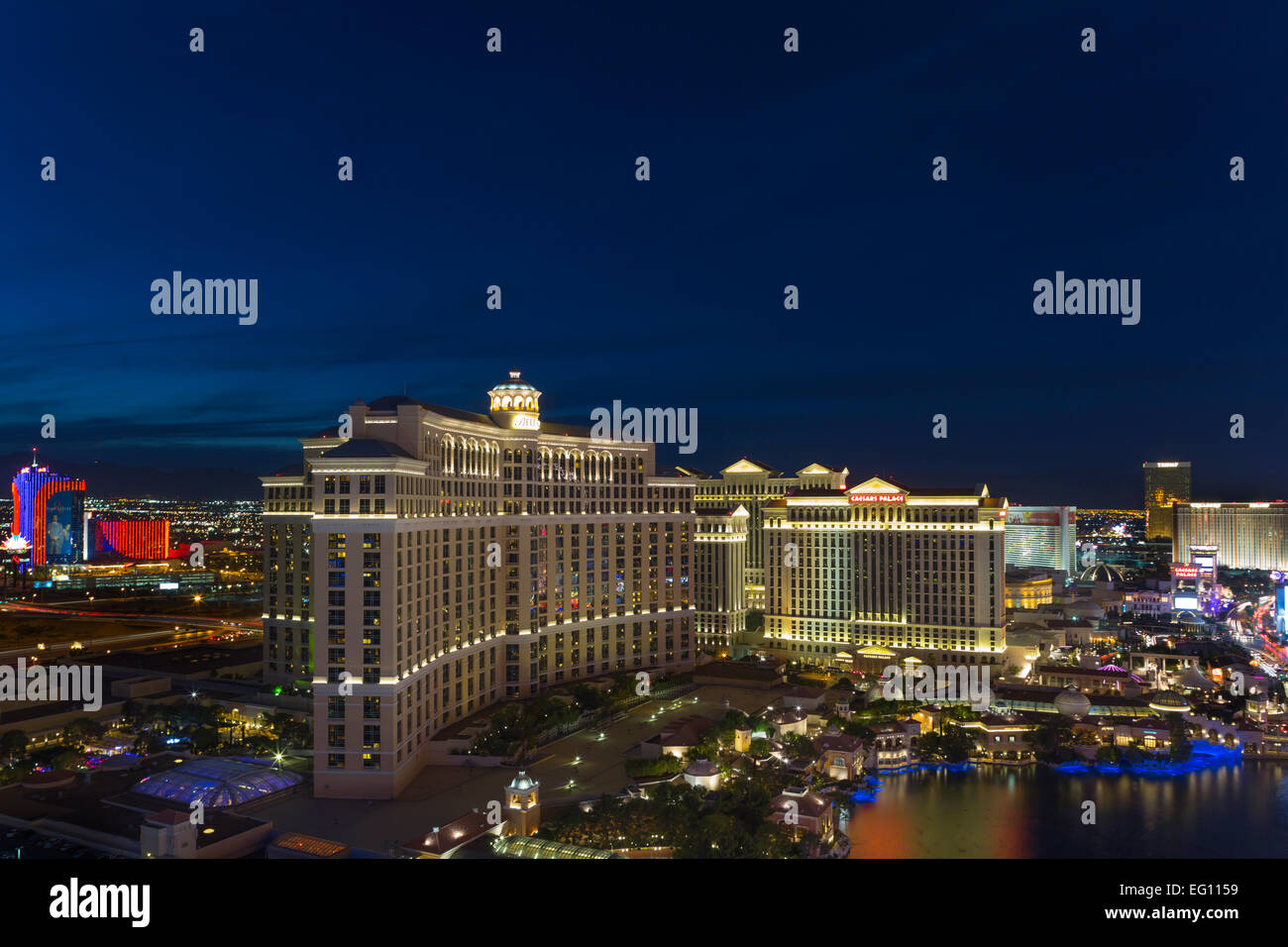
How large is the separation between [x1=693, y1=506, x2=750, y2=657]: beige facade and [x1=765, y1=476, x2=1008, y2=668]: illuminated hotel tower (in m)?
2.01

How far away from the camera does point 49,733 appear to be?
3541cm

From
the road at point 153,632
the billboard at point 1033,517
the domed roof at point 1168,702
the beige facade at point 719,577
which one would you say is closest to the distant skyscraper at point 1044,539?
the billboard at point 1033,517

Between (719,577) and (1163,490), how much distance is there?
120 m

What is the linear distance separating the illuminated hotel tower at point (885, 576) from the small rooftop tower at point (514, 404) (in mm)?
22010

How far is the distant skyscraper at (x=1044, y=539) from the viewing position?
116188 mm

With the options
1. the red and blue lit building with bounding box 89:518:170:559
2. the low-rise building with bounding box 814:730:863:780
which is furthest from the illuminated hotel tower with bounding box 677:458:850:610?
the red and blue lit building with bounding box 89:518:170:559

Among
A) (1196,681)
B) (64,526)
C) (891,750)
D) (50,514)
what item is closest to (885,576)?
(891,750)

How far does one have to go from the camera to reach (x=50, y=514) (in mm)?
98375

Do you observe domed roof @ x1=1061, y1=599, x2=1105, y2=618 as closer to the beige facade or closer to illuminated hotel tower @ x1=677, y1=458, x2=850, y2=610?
illuminated hotel tower @ x1=677, y1=458, x2=850, y2=610
